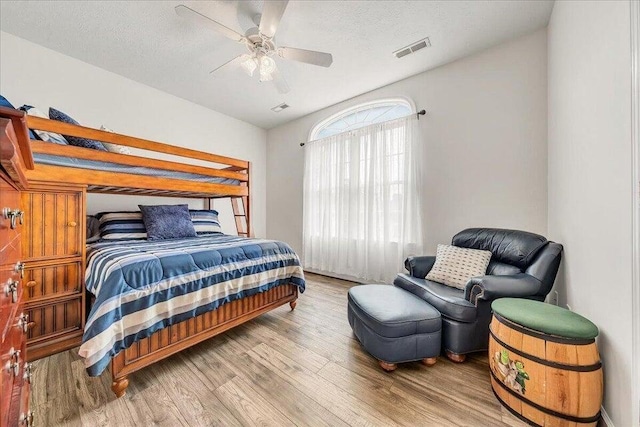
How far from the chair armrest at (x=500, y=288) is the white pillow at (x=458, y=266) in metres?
0.34

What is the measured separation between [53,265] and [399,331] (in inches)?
99.1

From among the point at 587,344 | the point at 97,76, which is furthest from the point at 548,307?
the point at 97,76

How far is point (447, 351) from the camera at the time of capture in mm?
1674

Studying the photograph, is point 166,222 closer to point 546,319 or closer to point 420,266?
point 420,266

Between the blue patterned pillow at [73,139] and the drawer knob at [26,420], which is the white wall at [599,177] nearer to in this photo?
the drawer knob at [26,420]

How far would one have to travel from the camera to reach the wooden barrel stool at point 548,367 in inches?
42.0

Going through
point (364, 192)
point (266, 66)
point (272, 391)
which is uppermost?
point (266, 66)

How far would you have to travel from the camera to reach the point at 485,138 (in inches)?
99.3

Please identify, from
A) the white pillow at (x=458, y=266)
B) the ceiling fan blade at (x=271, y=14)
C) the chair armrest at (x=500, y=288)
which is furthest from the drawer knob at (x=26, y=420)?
the white pillow at (x=458, y=266)

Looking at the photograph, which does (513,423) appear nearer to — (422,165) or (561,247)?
(561,247)

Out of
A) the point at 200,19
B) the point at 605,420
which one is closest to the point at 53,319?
the point at 200,19

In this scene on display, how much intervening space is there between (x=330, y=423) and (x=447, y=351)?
3.27ft

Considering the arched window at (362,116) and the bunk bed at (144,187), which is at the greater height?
the arched window at (362,116)

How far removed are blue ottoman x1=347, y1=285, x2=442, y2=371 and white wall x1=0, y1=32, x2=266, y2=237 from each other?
10.7ft
